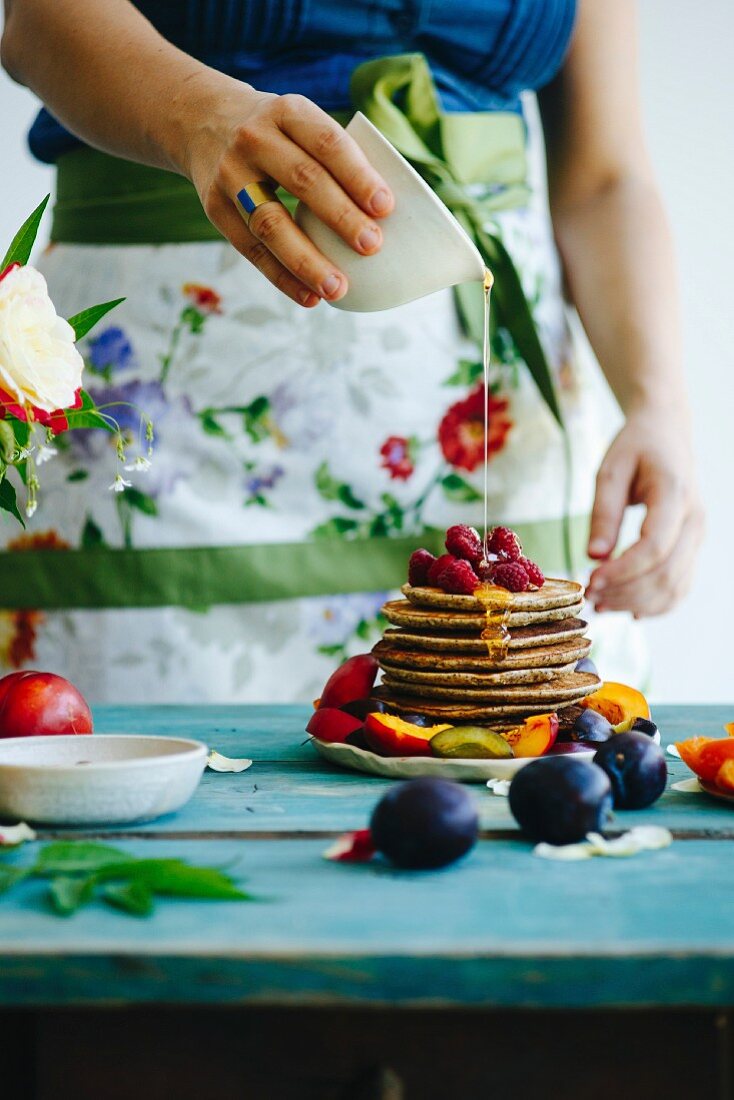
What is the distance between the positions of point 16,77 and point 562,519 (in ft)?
2.90

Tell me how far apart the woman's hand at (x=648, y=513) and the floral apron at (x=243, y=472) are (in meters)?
0.24

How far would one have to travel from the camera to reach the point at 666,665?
9.23 feet

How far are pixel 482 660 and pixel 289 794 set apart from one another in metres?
0.19

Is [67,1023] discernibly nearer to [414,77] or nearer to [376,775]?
[376,775]

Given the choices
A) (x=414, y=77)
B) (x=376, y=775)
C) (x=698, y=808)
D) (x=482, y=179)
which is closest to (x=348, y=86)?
(x=414, y=77)

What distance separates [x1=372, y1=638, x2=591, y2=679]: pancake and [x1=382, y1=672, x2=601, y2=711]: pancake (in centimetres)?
1

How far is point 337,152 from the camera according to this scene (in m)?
0.96

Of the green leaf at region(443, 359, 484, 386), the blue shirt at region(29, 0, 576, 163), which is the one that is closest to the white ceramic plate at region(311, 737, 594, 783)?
the green leaf at region(443, 359, 484, 386)

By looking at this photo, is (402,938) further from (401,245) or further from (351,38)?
(351,38)

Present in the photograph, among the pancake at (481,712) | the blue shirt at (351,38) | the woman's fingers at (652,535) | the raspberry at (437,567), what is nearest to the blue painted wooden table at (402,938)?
the pancake at (481,712)

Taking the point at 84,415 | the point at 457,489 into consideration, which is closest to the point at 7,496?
the point at 84,415

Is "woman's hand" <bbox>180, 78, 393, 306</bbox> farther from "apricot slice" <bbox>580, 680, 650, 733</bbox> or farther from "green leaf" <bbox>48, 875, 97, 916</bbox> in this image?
"green leaf" <bbox>48, 875, 97, 916</bbox>

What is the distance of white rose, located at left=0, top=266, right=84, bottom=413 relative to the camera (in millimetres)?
833

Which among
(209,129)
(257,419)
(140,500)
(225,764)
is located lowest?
(225,764)
